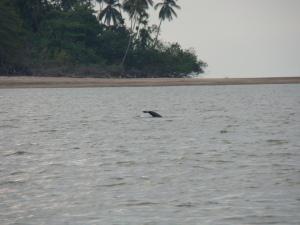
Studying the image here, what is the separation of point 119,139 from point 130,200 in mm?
12274

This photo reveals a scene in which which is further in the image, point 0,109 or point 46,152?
point 0,109

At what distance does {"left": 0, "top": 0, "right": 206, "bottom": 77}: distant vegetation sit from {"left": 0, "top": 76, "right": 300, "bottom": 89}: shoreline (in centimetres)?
390

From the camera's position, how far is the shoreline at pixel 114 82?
2891 inches

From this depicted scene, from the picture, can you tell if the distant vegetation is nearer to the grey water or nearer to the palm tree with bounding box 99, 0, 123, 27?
the palm tree with bounding box 99, 0, 123, 27

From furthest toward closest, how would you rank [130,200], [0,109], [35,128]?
[0,109], [35,128], [130,200]

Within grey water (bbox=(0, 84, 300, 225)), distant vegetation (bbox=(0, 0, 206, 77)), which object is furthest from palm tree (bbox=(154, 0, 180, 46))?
grey water (bbox=(0, 84, 300, 225))

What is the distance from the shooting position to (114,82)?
280ft

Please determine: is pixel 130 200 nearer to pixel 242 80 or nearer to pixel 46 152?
pixel 46 152

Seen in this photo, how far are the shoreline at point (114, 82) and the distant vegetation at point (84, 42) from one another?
154 inches

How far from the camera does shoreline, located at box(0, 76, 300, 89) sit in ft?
241

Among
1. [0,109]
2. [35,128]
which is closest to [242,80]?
[0,109]

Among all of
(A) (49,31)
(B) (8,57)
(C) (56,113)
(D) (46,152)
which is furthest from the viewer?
(A) (49,31)

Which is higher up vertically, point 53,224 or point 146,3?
point 146,3

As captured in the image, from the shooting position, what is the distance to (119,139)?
2489 centimetres
